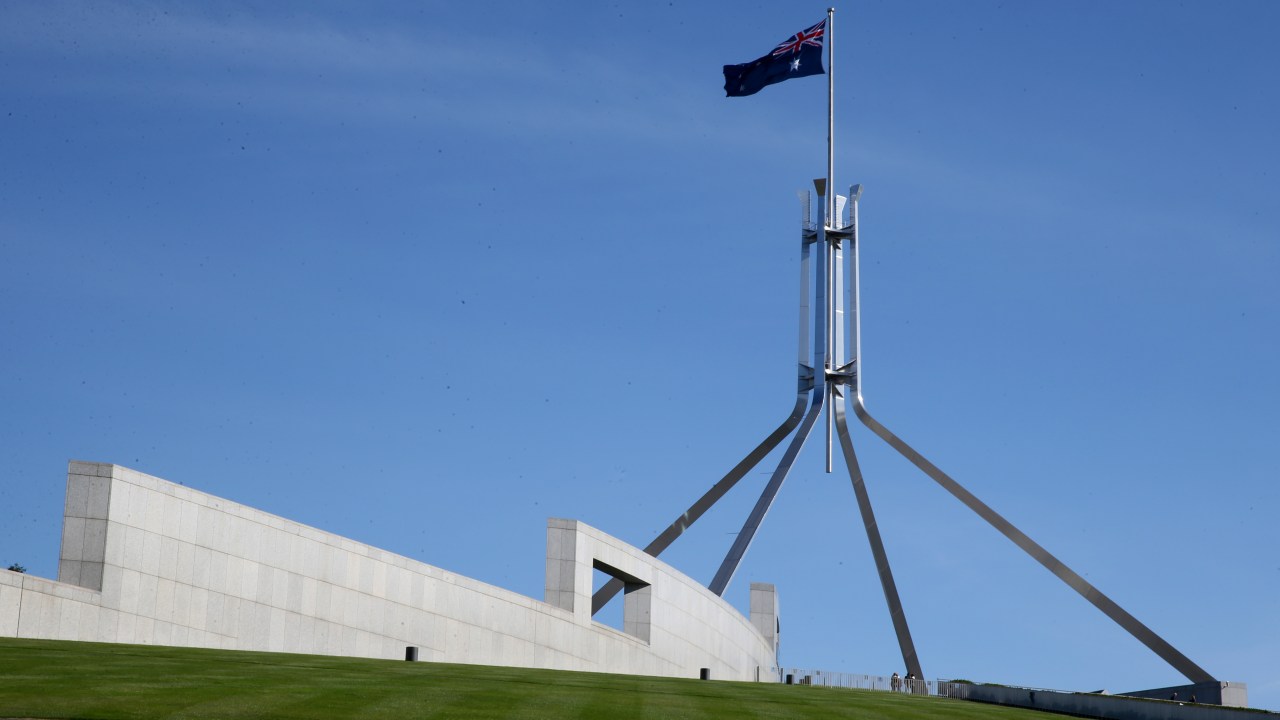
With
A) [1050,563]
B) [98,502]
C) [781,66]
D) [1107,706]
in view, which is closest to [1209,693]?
[1050,563]

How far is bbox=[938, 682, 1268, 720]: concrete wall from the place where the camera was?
880 inches

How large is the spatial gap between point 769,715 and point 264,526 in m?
15.8

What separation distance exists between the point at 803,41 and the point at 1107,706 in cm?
3200

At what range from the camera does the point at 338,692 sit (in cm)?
1833

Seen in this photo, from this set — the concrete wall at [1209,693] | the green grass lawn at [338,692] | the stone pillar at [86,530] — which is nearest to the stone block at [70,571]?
the stone pillar at [86,530]

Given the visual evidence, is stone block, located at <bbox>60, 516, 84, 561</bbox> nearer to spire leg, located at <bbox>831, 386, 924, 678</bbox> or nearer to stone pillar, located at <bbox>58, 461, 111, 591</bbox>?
stone pillar, located at <bbox>58, 461, 111, 591</bbox>

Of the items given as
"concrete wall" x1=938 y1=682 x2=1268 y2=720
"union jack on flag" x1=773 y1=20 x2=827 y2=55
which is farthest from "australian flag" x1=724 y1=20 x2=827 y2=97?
"concrete wall" x1=938 y1=682 x2=1268 y2=720

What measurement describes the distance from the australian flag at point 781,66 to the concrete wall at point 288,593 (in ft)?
63.2

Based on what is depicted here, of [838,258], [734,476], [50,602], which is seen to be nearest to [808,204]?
[838,258]

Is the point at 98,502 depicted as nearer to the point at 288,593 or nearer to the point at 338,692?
the point at 288,593

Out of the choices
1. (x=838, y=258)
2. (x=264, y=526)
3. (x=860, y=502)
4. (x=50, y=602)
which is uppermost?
(x=838, y=258)

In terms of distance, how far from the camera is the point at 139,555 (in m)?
28.8

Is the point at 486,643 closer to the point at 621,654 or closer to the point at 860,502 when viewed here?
the point at 621,654

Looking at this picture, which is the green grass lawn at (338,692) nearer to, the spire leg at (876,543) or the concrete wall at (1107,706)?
the concrete wall at (1107,706)
